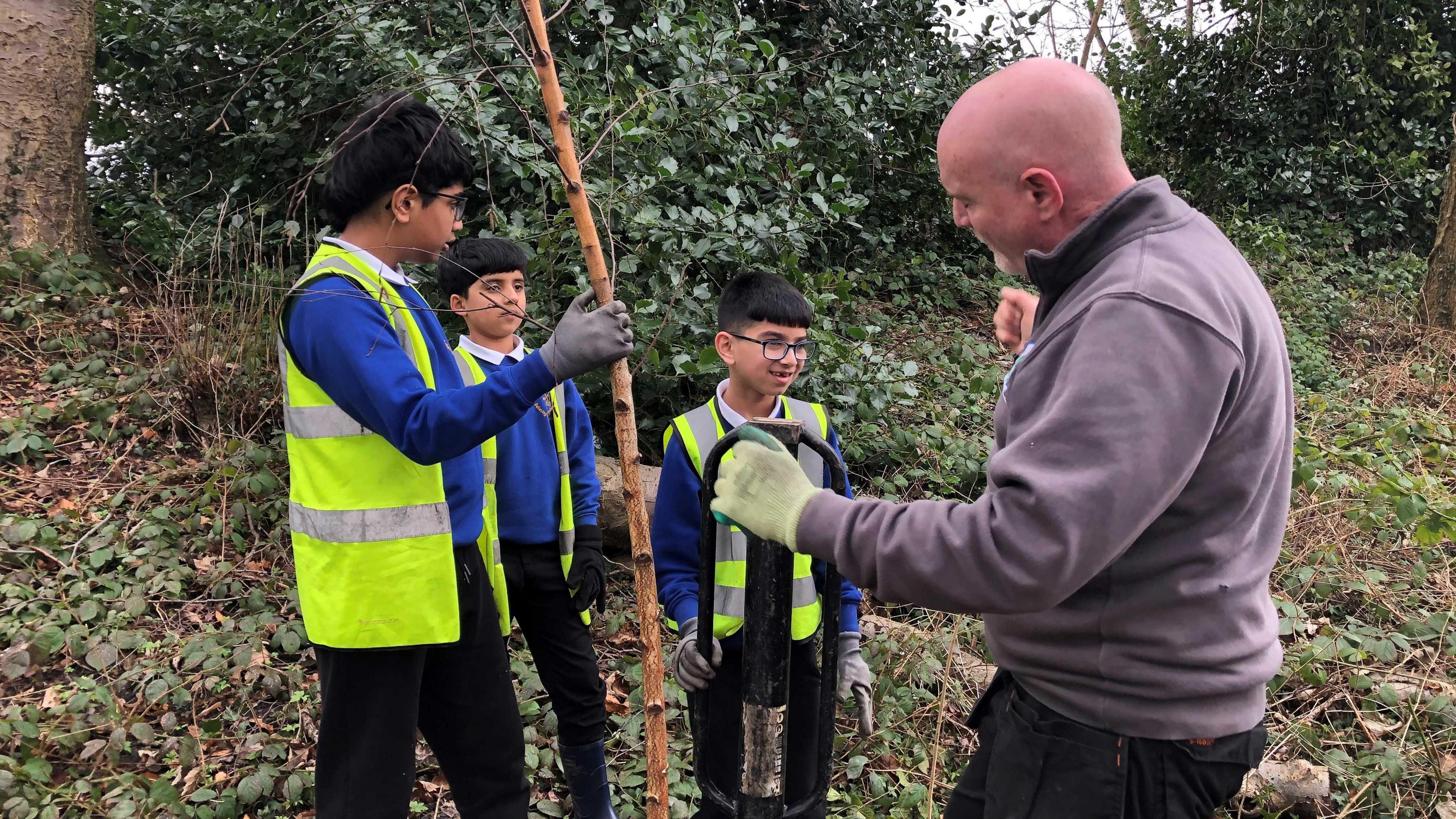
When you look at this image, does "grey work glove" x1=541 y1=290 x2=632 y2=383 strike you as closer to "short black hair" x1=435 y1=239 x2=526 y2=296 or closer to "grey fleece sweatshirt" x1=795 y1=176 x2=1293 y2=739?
"grey fleece sweatshirt" x1=795 y1=176 x2=1293 y2=739

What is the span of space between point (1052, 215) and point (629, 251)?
348 centimetres

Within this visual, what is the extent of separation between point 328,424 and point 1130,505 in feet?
5.27

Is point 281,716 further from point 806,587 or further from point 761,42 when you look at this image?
point 761,42

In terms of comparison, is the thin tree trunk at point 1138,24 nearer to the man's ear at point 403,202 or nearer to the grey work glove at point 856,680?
the grey work glove at point 856,680

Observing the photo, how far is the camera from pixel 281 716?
325 cm

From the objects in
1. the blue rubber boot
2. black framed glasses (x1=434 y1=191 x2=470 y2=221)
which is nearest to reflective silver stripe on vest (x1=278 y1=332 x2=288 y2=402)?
black framed glasses (x1=434 y1=191 x2=470 y2=221)

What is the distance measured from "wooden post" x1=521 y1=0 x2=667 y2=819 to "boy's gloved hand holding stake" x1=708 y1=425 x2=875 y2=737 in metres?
0.34

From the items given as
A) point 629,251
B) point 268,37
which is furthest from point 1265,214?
point 268,37

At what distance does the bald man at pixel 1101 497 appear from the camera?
47.5 inches

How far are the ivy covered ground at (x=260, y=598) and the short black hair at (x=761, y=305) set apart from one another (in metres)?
1.54

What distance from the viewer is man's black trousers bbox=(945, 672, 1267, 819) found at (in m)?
1.40

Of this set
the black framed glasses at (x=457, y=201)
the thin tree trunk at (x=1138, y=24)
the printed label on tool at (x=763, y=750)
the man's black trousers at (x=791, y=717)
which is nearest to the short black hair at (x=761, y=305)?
the black framed glasses at (x=457, y=201)

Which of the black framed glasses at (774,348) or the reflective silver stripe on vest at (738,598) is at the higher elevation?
the black framed glasses at (774,348)

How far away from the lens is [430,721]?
7.25 ft
